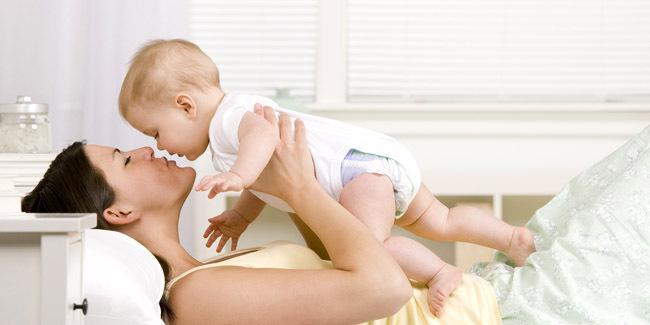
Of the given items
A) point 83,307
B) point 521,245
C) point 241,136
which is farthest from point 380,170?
point 83,307

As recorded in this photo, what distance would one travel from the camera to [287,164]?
1625 mm

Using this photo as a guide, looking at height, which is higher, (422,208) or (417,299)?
(422,208)

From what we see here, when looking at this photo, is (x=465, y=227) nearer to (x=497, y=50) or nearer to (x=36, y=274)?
(x=36, y=274)

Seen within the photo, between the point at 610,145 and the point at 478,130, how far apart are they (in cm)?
52

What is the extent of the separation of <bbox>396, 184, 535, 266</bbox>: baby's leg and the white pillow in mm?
786

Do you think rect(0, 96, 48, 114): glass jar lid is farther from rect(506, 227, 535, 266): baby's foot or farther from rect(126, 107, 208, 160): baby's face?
rect(506, 227, 535, 266): baby's foot

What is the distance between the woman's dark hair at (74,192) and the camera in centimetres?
162

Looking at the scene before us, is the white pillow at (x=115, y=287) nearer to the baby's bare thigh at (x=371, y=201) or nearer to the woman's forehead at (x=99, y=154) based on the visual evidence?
the woman's forehead at (x=99, y=154)

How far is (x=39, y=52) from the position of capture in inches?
126

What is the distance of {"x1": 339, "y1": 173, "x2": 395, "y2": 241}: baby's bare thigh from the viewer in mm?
1703

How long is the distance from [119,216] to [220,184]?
13.2 inches

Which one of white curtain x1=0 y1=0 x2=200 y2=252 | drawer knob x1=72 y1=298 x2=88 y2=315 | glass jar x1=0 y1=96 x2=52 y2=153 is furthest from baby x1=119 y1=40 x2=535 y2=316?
white curtain x1=0 y1=0 x2=200 y2=252

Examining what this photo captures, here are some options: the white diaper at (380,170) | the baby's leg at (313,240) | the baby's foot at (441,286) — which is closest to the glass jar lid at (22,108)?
the baby's leg at (313,240)

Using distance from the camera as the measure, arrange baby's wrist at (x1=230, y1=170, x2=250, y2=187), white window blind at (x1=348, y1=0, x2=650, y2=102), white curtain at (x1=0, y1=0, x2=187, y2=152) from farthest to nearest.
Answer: white window blind at (x1=348, y1=0, x2=650, y2=102)
white curtain at (x1=0, y1=0, x2=187, y2=152)
baby's wrist at (x1=230, y1=170, x2=250, y2=187)
